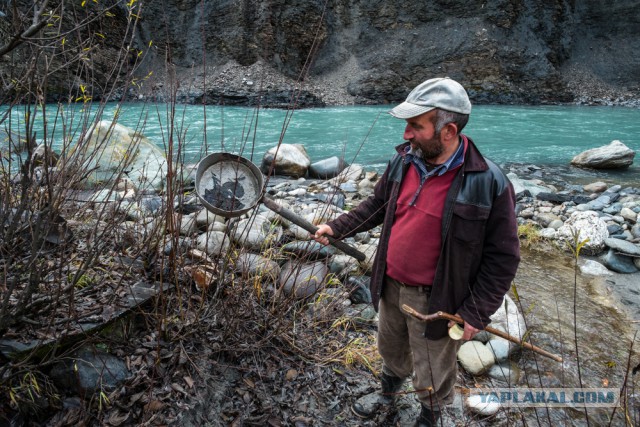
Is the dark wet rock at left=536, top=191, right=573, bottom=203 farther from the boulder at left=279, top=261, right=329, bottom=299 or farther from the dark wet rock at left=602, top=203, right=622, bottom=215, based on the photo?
the boulder at left=279, top=261, right=329, bottom=299

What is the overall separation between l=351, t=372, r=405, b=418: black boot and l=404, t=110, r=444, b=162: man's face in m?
1.39

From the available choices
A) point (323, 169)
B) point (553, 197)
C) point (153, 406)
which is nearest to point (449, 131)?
point (153, 406)

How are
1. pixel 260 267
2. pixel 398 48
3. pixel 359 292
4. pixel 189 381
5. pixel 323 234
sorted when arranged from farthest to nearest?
pixel 398 48 → pixel 359 292 → pixel 260 267 → pixel 323 234 → pixel 189 381

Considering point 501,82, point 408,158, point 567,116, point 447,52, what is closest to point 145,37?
point 447,52

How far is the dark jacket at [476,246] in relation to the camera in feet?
6.22

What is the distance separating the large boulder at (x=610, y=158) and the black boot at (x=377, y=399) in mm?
8916

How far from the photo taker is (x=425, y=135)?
1.93 meters

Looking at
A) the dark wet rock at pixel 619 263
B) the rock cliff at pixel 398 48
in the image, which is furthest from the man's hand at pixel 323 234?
the rock cliff at pixel 398 48

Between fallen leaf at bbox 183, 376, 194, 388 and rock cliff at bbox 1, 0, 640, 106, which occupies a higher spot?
rock cliff at bbox 1, 0, 640, 106

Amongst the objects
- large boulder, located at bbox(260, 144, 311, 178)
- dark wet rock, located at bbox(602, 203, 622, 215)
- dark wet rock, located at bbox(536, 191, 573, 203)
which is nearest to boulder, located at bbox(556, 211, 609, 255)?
dark wet rock, located at bbox(602, 203, 622, 215)

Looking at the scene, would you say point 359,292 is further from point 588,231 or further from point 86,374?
point 588,231

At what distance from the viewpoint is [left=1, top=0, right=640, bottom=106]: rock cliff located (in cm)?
2488

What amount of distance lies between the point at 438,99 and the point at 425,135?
17cm

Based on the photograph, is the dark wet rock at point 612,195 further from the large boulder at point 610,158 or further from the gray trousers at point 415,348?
the gray trousers at point 415,348
